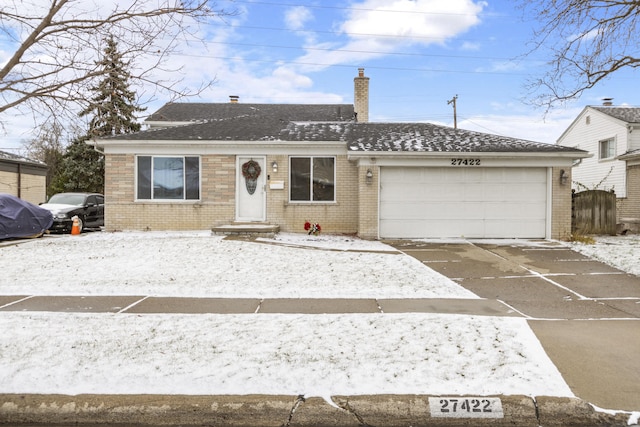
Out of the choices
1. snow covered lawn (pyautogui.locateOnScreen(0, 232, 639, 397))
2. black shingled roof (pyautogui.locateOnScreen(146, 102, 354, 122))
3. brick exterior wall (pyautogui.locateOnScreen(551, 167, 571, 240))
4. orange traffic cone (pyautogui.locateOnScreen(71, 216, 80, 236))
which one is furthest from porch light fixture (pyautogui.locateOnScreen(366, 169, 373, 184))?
black shingled roof (pyautogui.locateOnScreen(146, 102, 354, 122))

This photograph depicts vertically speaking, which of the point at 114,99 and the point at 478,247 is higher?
the point at 114,99

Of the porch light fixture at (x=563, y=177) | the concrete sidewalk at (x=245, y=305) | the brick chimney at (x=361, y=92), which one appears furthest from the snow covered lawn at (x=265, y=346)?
the brick chimney at (x=361, y=92)

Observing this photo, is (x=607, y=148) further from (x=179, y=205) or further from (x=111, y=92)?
(x=111, y=92)

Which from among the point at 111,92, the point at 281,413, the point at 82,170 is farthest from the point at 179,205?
the point at 82,170

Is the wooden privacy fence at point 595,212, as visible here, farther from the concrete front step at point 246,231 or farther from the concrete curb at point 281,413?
the concrete curb at point 281,413

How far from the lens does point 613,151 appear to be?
2358cm

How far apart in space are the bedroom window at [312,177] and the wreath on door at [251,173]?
112cm

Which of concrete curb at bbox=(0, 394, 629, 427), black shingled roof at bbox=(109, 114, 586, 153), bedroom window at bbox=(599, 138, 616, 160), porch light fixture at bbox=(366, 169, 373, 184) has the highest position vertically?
bedroom window at bbox=(599, 138, 616, 160)

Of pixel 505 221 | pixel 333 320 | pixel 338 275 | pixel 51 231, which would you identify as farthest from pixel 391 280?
pixel 51 231

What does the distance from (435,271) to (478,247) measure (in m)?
3.84

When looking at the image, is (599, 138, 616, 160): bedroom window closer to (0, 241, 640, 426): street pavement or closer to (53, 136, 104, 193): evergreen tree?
(0, 241, 640, 426): street pavement

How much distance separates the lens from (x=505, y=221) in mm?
13969

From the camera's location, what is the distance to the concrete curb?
11.2 feet

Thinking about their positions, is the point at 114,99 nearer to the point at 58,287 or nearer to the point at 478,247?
the point at 58,287
